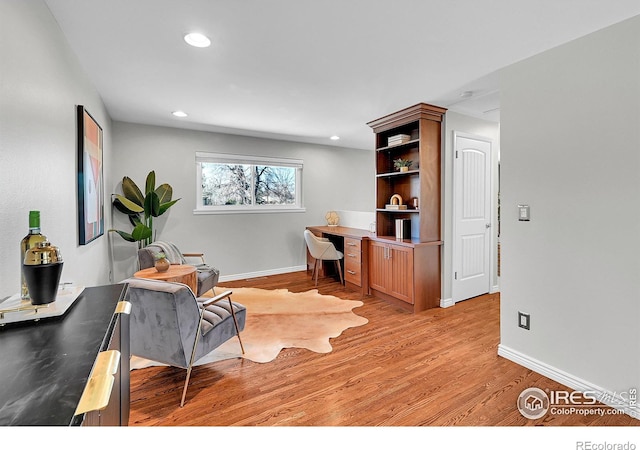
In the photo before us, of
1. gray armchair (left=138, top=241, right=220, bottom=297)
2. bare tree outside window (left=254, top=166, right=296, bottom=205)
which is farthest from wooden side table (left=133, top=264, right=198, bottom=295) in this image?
bare tree outside window (left=254, top=166, right=296, bottom=205)

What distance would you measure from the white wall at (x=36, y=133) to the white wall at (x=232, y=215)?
2058 millimetres

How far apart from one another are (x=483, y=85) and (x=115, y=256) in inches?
187

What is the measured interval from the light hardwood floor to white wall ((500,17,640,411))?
0.30 m

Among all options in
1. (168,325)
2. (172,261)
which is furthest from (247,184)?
(168,325)

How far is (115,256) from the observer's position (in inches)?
170

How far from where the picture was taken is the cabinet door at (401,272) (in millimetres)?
3662

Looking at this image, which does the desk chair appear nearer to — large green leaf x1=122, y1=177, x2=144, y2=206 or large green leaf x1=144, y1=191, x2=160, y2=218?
large green leaf x1=144, y1=191, x2=160, y2=218

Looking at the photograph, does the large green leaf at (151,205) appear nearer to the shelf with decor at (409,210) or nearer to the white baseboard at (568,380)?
the shelf with decor at (409,210)

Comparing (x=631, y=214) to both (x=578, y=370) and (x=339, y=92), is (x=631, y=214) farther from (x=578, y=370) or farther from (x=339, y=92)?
(x=339, y=92)

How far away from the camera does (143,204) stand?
4.23m

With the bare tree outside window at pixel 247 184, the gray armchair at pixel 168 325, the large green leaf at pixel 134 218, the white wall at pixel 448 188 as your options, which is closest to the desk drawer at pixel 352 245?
the white wall at pixel 448 188

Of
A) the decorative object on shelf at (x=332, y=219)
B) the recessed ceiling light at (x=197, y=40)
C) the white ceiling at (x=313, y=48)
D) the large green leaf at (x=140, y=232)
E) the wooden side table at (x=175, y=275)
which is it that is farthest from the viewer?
the decorative object on shelf at (x=332, y=219)

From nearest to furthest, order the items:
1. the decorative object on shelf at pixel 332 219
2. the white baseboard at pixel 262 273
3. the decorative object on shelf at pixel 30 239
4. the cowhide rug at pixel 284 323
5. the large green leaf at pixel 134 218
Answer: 1. the decorative object on shelf at pixel 30 239
2. the cowhide rug at pixel 284 323
3. the large green leaf at pixel 134 218
4. the white baseboard at pixel 262 273
5. the decorative object on shelf at pixel 332 219

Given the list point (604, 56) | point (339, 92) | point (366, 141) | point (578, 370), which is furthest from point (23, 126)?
point (366, 141)
